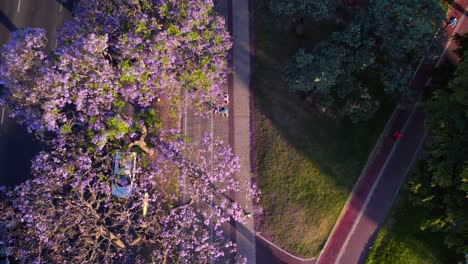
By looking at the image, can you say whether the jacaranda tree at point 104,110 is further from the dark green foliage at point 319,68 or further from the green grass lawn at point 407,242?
the green grass lawn at point 407,242

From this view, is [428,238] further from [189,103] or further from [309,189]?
[189,103]

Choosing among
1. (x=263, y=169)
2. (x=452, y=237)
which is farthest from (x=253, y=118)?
(x=452, y=237)

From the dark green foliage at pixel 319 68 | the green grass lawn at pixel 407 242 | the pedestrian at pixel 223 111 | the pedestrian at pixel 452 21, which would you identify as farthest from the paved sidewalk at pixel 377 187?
the pedestrian at pixel 223 111

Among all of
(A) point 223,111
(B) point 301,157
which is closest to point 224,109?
(A) point 223,111

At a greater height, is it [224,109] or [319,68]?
[319,68]

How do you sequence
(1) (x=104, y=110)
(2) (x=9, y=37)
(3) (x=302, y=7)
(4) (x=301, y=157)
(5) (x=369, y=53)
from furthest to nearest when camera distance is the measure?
(2) (x=9, y=37) → (4) (x=301, y=157) → (3) (x=302, y=7) → (5) (x=369, y=53) → (1) (x=104, y=110)

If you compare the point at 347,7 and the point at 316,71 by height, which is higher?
the point at 347,7

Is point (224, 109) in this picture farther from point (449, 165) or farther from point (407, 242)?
point (407, 242)
